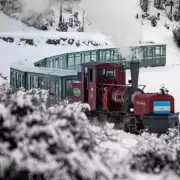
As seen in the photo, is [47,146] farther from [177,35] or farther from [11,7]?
[177,35]

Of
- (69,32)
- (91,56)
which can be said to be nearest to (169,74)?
(91,56)

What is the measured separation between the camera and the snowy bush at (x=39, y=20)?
21.1 metres

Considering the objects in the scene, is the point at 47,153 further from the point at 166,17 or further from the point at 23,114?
the point at 166,17

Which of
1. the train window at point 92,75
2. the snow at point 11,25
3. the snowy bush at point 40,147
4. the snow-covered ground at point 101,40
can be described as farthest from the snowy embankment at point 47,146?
the snow at point 11,25

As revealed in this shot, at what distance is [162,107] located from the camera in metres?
6.41

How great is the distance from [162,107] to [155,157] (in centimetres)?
311

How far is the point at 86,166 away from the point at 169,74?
12975 millimetres

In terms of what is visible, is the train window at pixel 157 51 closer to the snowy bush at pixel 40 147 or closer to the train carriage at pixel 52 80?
the train carriage at pixel 52 80

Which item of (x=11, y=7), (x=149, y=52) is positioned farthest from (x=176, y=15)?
(x=11, y=7)

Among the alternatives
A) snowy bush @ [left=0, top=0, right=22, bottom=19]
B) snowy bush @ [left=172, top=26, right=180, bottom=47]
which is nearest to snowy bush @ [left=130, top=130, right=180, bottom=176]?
snowy bush @ [left=0, top=0, right=22, bottom=19]

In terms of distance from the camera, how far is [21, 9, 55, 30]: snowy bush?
21.1 m

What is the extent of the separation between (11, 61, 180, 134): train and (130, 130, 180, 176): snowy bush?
Result: 7.55 feet

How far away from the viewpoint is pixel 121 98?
687cm

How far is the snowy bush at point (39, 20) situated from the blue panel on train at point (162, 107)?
1537cm
